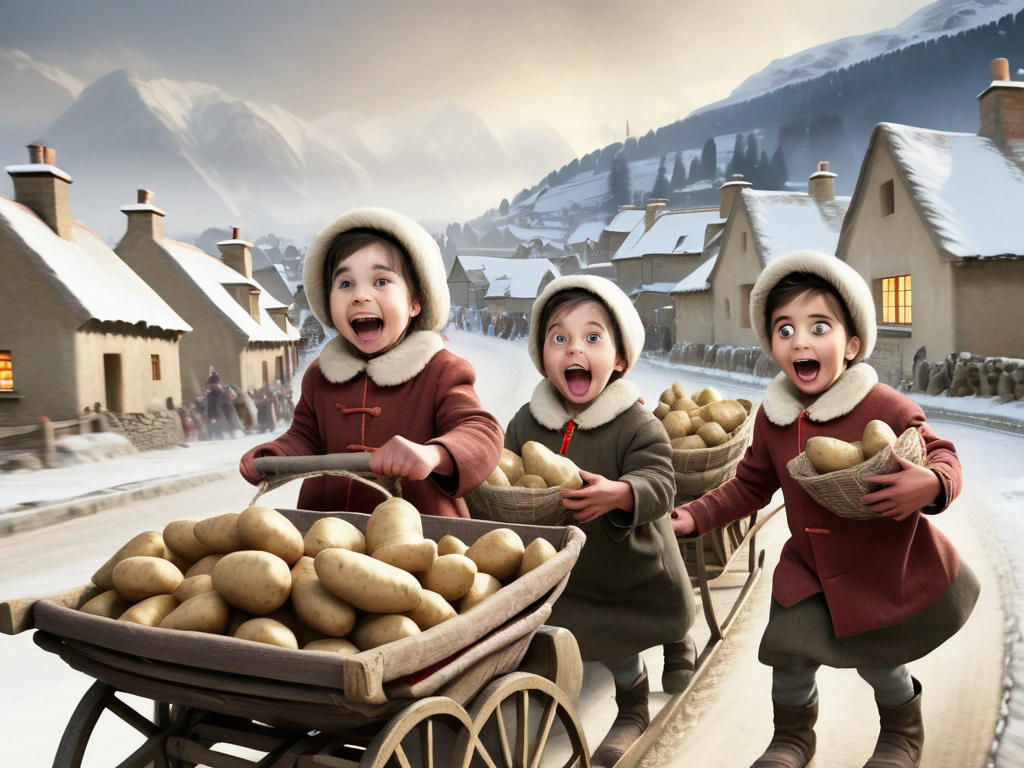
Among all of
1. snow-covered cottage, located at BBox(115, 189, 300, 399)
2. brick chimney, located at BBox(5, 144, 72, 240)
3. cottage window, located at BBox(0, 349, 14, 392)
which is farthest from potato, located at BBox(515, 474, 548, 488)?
snow-covered cottage, located at BBox(115, 189, 300, 399)

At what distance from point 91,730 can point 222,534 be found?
401mm

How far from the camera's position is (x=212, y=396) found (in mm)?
8992

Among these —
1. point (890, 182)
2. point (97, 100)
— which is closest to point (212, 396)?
point (97, 100)

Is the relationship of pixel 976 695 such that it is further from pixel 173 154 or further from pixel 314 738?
pixel 173 154

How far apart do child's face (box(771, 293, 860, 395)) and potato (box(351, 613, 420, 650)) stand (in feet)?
4.29

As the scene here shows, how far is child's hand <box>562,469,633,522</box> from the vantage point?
1930 millimetres

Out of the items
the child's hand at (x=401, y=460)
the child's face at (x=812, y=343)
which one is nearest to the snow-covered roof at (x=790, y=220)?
the child's face at (x=812, y=343)

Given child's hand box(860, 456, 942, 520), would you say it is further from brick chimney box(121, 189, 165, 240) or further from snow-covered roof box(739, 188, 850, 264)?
snow-covered roof box(739, 188, 850, 264)

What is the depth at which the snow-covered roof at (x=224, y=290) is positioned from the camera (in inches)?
405

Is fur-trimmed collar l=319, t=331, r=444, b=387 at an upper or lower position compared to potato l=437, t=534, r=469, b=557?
upper

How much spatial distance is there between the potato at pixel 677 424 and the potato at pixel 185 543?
88.7 inches

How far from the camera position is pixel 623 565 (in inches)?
90.5

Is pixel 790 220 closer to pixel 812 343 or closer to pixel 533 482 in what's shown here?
pixel 812 343

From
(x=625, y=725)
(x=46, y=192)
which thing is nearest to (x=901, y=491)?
(x=625, y=725)
